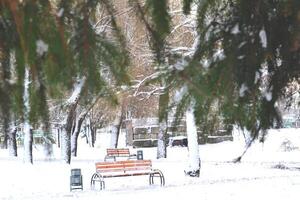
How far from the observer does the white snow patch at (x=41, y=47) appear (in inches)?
87.8

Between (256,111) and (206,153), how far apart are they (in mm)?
31249

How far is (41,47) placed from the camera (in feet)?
7.45

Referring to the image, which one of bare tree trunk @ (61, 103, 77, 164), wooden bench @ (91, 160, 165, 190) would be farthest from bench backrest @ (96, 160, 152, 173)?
bare tree trunk @ (61, 103, 77, 164)

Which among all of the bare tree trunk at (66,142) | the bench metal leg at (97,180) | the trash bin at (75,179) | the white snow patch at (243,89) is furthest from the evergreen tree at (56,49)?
the bare tree trunk at (66,142)

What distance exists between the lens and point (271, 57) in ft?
10.1

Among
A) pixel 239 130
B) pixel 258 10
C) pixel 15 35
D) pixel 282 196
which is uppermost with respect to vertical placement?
pixel 258 10

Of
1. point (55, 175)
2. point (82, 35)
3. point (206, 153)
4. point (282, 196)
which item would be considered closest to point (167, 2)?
point (82, 35)

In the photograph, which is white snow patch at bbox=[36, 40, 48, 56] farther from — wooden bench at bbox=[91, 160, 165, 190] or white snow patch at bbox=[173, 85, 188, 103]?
wooden bench at bbox=[91, 160, 165, 190]

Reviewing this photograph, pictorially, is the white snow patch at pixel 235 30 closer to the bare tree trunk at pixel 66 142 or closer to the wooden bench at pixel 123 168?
the wooden bench at pixel 123 168

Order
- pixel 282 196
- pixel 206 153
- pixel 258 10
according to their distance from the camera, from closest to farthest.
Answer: pixel 258 10 < pixel 282 196 < pixel 206 153

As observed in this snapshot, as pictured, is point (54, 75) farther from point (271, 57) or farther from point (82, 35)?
point (271, 57)

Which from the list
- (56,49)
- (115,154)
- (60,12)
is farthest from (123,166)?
(56,49)

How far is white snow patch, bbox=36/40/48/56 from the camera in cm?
223

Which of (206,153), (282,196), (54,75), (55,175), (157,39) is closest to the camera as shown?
(54,75)
